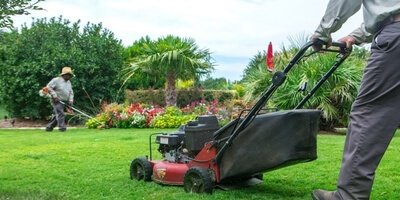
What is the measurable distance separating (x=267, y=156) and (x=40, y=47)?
635 inches

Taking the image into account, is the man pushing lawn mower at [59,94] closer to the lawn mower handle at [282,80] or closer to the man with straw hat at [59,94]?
the man with straw hat at [59,94]

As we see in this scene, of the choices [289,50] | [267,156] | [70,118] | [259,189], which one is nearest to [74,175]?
[259,189]

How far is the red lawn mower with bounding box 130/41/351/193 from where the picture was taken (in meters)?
4.31

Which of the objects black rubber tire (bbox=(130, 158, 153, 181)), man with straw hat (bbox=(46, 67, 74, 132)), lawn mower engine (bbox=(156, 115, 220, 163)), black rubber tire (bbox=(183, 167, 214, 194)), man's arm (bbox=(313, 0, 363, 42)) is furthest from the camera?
man with straw hat (bbox=(46, 67, 74, 132))

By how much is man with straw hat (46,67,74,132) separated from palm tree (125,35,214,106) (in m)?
3.79

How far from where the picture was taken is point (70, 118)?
18.4 meters

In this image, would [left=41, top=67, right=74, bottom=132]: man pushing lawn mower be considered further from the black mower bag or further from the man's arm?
the man's arm

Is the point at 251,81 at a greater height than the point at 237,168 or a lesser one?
greater

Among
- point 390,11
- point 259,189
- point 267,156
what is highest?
point 390,11

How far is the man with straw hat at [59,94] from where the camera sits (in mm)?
14766

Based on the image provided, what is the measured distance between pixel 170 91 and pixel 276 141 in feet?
46.5

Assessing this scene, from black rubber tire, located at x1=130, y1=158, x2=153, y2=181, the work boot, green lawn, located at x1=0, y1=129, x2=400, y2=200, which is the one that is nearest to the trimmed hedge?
green lawn, located at x1=0, y1=129, x2=400, y2=200

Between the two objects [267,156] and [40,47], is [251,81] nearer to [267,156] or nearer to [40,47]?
[40,47]

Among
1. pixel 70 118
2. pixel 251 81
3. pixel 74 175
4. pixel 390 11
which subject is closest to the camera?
pixel 390 11
